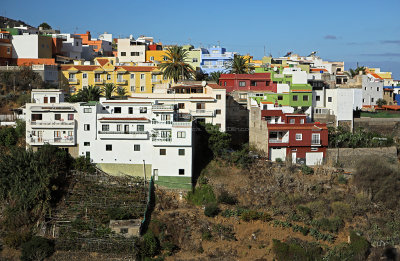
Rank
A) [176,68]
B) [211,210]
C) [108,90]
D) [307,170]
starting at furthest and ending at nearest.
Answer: [176,68] < [108,90] < [307,170] < [211,210]

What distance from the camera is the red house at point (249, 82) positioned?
5716 centimetres

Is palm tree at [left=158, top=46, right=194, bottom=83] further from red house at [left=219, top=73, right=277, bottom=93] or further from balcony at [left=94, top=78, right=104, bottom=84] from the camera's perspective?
balcony at [left=94, top=78, right=104, bottom=84]

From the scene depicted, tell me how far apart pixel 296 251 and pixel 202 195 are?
8.28m

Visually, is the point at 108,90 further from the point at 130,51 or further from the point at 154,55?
the point at 130,51

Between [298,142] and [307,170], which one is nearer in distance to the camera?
[307,170]

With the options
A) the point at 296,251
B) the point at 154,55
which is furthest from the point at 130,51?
the point at 296,251

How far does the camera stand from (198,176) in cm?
4462

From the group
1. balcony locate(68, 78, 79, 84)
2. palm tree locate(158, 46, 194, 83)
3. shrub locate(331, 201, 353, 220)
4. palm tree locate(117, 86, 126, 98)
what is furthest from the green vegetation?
balcony locate(68, 78, 79, 84)

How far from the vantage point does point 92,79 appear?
62.0 m

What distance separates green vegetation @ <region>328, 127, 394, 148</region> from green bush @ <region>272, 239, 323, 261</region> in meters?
12.3

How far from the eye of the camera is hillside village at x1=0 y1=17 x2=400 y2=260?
39.2 m

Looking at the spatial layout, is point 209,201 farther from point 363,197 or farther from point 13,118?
point 13,118

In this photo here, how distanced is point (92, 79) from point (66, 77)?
2.51m

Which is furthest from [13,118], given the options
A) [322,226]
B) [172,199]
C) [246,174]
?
[322,226]
